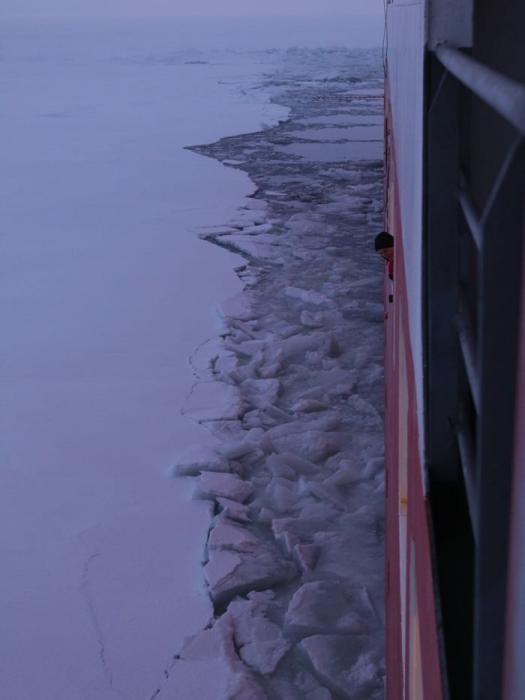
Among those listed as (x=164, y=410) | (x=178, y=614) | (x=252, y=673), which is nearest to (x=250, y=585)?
(x=178, y=614)

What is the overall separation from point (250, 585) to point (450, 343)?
266 centimetres

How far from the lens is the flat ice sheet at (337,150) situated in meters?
14.1

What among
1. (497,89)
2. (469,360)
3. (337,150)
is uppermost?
(497,89)

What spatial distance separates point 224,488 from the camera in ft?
13.6

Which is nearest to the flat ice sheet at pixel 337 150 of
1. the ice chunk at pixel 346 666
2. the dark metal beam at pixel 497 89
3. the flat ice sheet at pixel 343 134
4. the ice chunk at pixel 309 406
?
the flat ice sheet at pixel 343 134

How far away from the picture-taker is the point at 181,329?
6461 mm

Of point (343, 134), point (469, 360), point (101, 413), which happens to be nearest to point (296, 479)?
point (101, 413)

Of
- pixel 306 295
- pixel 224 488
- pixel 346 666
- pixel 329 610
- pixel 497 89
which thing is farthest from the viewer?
pixel 306 295

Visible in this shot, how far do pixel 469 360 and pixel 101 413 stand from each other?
14.7ft

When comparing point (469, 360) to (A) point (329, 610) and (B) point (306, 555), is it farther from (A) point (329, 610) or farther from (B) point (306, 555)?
(B) point (306, 555)

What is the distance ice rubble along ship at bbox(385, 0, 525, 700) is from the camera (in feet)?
1.63

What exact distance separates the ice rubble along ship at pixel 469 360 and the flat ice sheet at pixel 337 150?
13.0 m

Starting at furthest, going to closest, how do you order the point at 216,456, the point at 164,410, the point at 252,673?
the point at 164,410 → the point at 216,456 → the point at 252,673

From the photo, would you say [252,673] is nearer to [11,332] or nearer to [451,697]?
[451,697]
